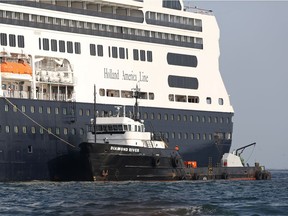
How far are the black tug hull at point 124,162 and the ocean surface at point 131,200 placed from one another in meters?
2.49

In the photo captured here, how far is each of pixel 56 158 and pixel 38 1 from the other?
9.60 meters

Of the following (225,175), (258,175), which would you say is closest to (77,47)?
(225,175)

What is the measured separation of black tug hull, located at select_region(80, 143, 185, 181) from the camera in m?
56.5

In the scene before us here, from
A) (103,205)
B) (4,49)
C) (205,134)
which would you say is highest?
(4,49)

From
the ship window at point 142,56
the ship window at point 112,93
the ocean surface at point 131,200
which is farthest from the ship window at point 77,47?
the ocean surface at point 131,200

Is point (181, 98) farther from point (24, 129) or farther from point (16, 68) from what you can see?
point (24, 129)

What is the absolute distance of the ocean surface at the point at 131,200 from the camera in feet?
116

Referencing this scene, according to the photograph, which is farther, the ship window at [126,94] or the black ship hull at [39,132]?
the ship window at [126,94]

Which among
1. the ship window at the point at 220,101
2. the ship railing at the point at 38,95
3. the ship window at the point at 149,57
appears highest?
the ship window at the point at 149,57

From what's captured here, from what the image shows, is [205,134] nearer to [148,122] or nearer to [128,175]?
[148,122]

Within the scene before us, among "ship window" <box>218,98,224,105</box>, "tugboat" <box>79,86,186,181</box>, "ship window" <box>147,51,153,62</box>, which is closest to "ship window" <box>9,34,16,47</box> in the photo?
"tugboat" <box>79,86,186,181</box>

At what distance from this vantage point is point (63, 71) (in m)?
60.6

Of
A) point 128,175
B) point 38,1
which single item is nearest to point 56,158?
point 128,175

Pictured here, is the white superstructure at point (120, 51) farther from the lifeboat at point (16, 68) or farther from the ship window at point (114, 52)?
the lifeboat at point (16, 68)
